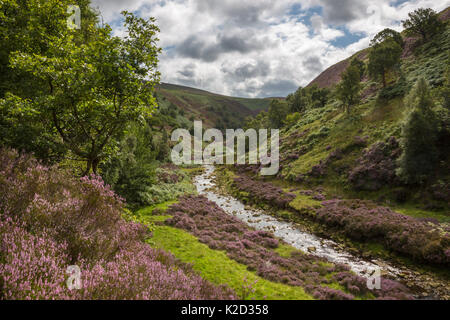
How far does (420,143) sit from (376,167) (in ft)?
18.6

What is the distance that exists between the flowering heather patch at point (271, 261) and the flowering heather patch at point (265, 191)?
1015cm

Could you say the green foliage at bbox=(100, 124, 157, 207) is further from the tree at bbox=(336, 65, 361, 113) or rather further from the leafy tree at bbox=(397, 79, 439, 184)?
the tree at bbox=(336, 65, 361, 113)

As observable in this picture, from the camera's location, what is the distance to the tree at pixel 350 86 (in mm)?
45406

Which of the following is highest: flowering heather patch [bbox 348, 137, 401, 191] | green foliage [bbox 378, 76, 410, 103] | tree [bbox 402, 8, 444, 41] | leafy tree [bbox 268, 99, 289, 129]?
tree [bbox 402, 8, 444, 41]

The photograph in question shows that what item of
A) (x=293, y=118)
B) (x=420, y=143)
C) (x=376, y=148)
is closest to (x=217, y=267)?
(x=420, y=143)

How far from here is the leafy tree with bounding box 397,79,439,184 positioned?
74.6ft

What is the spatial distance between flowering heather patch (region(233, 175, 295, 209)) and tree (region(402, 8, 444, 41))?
6075 centimetres

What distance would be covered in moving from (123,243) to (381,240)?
2007cm

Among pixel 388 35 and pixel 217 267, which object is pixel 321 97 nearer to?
pixel 388 35

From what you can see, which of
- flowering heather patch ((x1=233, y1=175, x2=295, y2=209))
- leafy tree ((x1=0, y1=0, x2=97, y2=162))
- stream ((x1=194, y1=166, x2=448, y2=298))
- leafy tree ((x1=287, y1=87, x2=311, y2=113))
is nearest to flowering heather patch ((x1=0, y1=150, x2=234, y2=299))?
leafy tree ((x1=0, y1=0, x2=97, y2=162))

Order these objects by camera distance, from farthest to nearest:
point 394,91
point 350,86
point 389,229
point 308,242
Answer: point 350,86
point 394,91
point 308,242
point 389,229

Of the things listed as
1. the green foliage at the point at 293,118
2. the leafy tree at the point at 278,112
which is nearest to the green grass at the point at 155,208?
the green foliage at the point at 293,118

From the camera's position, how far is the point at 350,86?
4584cm

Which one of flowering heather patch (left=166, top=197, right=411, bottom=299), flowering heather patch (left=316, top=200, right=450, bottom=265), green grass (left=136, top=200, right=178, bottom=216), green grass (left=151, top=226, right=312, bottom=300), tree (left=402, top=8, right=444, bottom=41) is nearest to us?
green grass (left=151, top=226, right=312, bottom=300)
